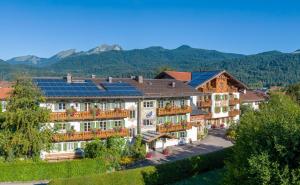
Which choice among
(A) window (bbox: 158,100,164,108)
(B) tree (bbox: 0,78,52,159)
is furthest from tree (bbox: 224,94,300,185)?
(A) window (bbox: 158,100,164,108)

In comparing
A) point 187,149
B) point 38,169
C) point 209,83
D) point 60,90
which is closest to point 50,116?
point 60,90

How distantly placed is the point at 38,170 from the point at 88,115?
11459 millimetres

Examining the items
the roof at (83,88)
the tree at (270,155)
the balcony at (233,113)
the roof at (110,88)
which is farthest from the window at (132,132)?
the balcony at (233,113)

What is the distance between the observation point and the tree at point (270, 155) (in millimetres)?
22828

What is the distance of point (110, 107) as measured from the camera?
172ft

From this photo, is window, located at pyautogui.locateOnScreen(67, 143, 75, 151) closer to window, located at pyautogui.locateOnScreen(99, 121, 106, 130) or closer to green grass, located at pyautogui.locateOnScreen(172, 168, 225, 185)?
window, located at pyautogui.locateOnScreen(99, 121, 106, 130)

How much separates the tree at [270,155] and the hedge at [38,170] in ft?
62.2

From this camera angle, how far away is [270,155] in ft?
78.3

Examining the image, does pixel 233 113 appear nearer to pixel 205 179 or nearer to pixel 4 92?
pixel 205 179

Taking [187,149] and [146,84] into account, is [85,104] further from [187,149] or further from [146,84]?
[187,149]

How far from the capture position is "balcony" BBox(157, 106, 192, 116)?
56.9 m

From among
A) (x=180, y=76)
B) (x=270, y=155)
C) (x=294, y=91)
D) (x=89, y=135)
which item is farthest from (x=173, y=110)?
(x=294, y=91)

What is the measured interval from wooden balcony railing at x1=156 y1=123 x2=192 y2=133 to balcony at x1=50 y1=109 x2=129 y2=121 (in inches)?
249

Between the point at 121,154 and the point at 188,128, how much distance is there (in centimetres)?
1579
